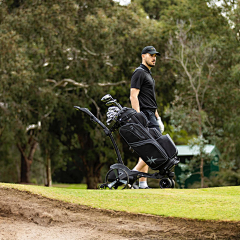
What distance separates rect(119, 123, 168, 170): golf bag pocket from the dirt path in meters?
1.81

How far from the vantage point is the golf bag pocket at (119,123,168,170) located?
7344mm

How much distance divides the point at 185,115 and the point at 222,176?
3140 millimetres

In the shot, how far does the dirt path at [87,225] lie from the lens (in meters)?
4.89

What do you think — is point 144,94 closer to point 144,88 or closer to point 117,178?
point 144,88

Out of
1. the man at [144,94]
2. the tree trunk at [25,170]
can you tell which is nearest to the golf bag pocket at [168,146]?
the man at [144,94]

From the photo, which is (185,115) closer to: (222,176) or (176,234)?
(222,176)

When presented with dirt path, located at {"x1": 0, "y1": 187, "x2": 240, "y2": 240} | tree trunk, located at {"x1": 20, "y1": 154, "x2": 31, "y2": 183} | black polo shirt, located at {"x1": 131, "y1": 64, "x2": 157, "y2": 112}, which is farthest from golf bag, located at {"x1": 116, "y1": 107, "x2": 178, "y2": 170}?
tree trunk, located at {"x1": 20, "y1": 154, "x2": 31, "y2": 183}

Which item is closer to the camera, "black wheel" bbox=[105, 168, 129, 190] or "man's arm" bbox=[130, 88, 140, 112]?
"black wheel" bbox=[105, 168, 129, 190]

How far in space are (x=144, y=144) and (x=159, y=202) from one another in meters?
1.51

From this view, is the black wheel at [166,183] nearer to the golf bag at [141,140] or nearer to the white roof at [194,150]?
the golf bag at [141,140]

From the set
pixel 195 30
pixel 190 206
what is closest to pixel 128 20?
pixel 195 30

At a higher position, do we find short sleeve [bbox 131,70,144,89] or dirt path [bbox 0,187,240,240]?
short sleeve [bbox 131,70,144,89]

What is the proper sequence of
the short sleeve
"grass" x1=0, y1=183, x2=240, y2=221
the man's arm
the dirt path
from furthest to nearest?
1. the short sleeve
2. the man's arm
3. "grass" x1=0, y1=183, x2=240, y2=221
4. the dirt path

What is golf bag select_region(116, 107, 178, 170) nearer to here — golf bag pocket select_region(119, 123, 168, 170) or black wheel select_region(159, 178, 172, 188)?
golf bag pocket select_region(119, 123, 168, 170)
